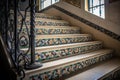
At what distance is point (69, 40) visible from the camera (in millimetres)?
2293

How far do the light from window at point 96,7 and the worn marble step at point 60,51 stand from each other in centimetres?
96

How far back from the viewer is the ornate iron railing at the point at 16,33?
1.29m

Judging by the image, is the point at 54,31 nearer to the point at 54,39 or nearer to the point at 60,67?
the point at 54,39

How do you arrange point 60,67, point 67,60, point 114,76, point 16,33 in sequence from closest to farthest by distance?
point 16,33, point 60,67, point 67,60, point 114,76

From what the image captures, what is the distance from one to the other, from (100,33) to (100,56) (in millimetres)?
768

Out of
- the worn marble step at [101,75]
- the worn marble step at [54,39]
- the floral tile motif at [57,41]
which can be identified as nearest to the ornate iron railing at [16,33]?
the worn marble step at [54,39]

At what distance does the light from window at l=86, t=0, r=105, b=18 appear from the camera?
2962 millimetres

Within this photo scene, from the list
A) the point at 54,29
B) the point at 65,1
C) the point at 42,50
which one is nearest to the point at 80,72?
the point at 42,50

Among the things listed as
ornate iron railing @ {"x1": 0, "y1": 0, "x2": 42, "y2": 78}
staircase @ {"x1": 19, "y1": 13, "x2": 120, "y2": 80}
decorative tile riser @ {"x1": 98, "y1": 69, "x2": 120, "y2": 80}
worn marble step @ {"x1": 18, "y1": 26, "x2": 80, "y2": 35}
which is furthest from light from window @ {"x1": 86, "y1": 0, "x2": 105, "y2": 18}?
ornate iron railing @ {"x1": 0, "y1": 0, "x2": 42, "y2": 78}

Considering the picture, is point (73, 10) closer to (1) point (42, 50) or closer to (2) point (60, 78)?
(1) point (42, 50)

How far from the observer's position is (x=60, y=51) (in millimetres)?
1805

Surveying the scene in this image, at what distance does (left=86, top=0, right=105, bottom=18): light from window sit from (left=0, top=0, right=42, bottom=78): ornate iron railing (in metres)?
2.00

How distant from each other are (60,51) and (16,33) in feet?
2.23

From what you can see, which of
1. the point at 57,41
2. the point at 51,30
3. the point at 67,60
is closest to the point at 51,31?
the point at 51,30
